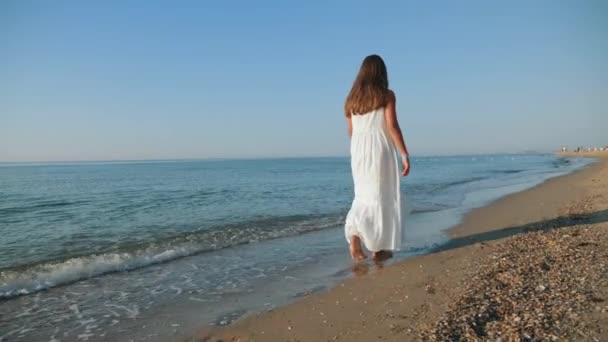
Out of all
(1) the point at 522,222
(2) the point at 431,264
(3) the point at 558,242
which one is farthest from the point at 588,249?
(1) the point at 522,222

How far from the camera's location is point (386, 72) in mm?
4160

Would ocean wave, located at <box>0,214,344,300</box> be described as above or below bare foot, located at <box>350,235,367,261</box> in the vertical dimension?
below

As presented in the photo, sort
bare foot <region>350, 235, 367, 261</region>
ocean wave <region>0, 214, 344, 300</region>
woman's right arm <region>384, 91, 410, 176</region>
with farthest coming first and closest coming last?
ocean wave <region>0, 214, 344, 300</region>, bare foot <region>350, 235, 367, 261</region>, woman's right arm <region>384, 91, 410, 176</region>

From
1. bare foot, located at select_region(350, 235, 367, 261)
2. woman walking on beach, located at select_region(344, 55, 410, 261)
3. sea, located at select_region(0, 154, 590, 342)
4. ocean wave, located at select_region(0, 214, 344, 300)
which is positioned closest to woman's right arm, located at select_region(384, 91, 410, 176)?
woman walking on beach, located at select_region(344, 55, 410, 261)

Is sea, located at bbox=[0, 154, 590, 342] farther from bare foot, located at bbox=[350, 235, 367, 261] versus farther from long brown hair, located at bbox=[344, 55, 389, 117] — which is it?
long brown hair, located at bbox=[344, 55, 389, 117]

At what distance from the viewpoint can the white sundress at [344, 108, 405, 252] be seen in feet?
Result: 13.7

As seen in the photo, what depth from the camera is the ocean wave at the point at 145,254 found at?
16.0 ft

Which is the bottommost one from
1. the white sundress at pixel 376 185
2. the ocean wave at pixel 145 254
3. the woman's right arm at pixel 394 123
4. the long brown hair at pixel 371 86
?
the ocean wave at pixel 145 254

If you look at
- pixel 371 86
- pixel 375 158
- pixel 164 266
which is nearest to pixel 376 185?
pixel 375 158

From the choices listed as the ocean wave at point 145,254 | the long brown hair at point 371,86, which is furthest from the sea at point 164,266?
the long brown hair at point 371,86

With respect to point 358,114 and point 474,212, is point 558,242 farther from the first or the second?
point 474,212

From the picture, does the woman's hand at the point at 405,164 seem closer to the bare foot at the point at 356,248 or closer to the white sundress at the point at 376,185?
the white sundress at the point at 376,185

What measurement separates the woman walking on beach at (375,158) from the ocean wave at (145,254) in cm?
331

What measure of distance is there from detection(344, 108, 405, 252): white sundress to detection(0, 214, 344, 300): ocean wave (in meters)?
3.29
